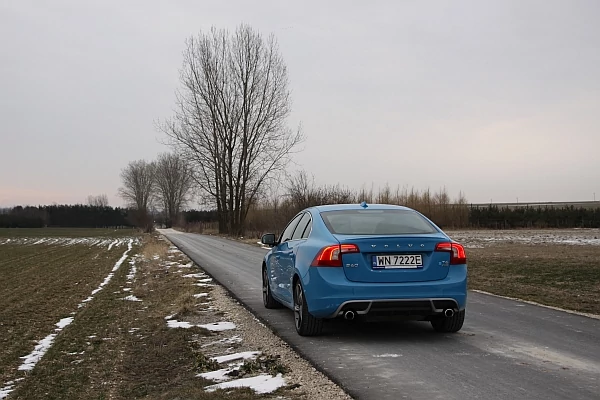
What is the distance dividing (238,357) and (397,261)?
1.98m

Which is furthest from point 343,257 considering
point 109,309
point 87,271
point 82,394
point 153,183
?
point 153,183

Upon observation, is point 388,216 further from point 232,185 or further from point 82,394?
point 232,185

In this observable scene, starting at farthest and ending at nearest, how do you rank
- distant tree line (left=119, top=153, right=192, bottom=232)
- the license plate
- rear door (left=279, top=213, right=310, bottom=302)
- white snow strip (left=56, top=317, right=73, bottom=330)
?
1. distant tree line (left=119, top=153, right=192, bottom=232)
2. white snow strip (left=56, top=317, right=73, bottom=330)
3. rear door (left=279, top=213, right=310, bottom=302)
4. the license plate

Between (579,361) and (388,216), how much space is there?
8.79 feet

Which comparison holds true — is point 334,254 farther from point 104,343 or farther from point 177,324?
point 104,343

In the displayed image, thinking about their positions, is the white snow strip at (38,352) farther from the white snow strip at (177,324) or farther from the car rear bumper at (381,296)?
the car rear bumper at (381,296)

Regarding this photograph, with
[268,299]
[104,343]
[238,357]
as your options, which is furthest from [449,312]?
[104,343]

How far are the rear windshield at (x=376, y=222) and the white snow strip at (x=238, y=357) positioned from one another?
1655mm

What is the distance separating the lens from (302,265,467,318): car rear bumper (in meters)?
6.52

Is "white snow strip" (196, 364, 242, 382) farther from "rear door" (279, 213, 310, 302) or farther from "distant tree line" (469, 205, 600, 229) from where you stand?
"distant tree line" (469, 205, 600, 229)

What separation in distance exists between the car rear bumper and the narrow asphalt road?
0.41 metres

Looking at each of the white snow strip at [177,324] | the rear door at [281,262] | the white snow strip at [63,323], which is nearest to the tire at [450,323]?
the rear door at [281,262]

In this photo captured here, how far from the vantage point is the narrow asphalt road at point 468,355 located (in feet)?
16.0

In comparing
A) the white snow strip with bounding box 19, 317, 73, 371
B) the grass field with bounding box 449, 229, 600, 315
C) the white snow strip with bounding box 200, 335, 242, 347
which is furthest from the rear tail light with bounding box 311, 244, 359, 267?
the grass field with bounding box 449, 229, 600, 315
